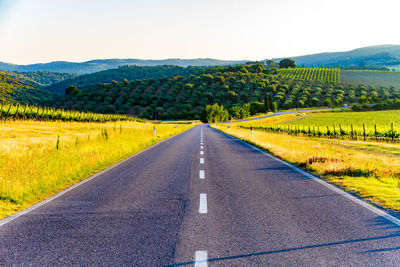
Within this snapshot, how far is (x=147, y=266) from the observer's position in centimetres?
325

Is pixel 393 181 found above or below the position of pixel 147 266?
below

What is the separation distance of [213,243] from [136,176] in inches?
218

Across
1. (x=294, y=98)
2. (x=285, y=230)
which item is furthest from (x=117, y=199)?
(x=294, y=98)

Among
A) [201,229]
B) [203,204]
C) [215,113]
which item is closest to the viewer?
[201,229]

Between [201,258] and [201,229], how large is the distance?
38.2 inches

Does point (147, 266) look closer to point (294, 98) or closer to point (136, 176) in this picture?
point (136, 176)

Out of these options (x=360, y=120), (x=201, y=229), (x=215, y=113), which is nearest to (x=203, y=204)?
(x=201, y=229)

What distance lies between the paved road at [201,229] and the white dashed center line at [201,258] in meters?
0.02

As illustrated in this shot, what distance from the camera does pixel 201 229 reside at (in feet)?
14.6

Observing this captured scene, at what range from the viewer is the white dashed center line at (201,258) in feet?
10.9

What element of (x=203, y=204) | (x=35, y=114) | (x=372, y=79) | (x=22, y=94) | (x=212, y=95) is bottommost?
(x=203, y=204)

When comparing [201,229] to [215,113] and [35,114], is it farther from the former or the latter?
[215,113]

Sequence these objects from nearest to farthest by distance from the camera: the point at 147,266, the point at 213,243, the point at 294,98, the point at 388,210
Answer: the point at 147,266
the point at 213,243
the point at 388,210
the point at 294,98

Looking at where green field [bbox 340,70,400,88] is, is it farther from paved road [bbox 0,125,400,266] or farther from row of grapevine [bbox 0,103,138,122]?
paved road [bbox 0,125,400,266]
